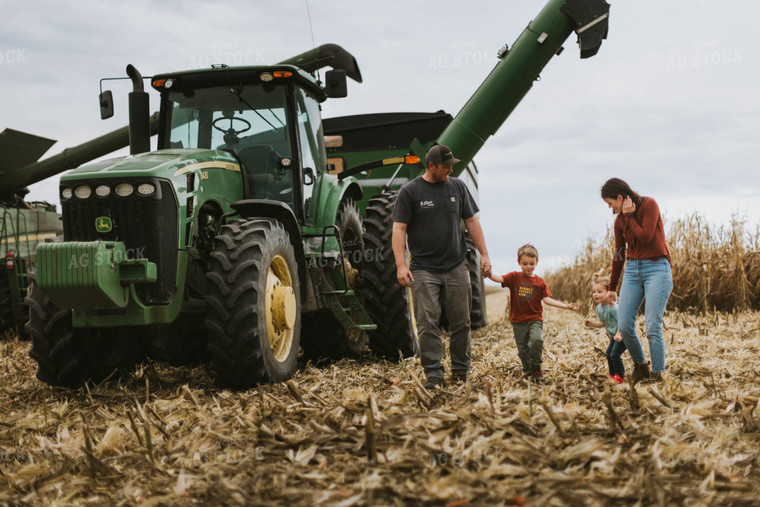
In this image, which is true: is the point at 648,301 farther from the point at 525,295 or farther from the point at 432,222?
the point at 432,222

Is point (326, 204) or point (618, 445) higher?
point (326, 204)

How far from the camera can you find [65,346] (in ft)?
17.2

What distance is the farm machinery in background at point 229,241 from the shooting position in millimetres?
4926

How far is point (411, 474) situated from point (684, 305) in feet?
33.3

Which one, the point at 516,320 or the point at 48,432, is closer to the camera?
the point at 48,432

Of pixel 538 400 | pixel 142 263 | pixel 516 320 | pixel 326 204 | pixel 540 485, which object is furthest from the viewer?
pixel 326 204

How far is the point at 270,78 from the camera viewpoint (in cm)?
616

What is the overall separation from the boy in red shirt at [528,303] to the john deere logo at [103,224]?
2.93 m

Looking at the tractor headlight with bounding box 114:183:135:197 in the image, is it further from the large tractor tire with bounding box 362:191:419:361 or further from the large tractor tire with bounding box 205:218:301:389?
the large tractor tire with bounding box 362:191:419:361

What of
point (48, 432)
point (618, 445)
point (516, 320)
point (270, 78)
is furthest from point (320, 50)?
point (618, 445)

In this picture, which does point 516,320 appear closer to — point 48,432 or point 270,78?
point 270,78

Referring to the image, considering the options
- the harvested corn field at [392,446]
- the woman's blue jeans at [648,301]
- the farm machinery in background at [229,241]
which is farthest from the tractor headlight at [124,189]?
the woman's blue jeans at [648,301]

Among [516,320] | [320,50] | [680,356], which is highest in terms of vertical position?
[320,50]
